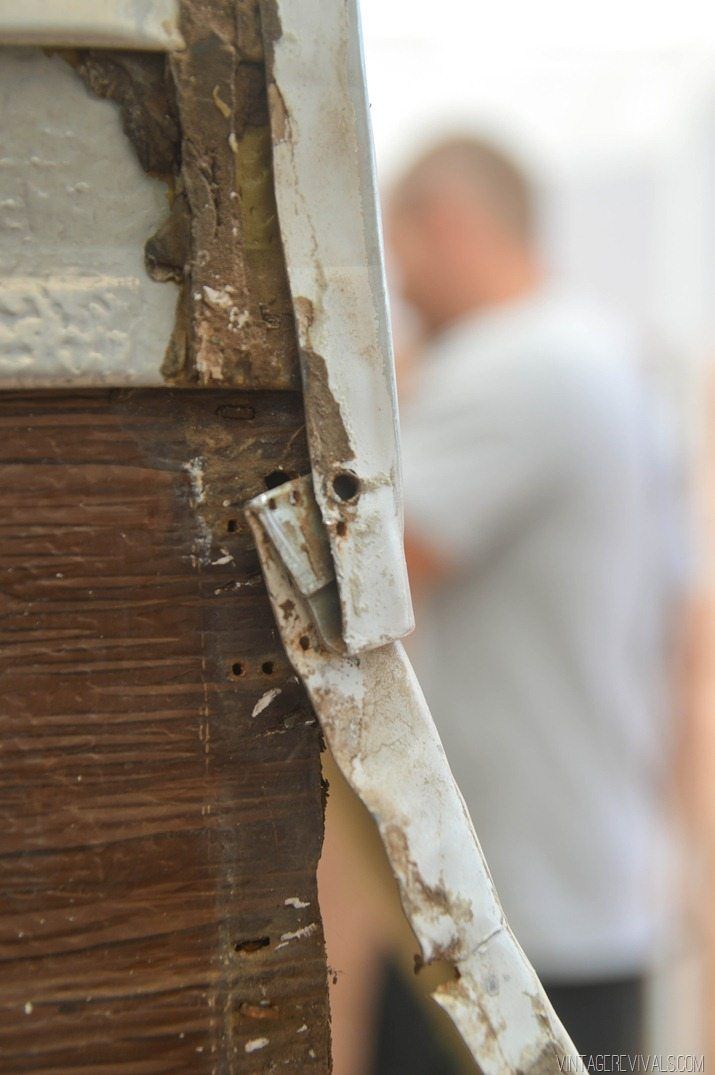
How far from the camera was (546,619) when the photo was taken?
3.82 feet

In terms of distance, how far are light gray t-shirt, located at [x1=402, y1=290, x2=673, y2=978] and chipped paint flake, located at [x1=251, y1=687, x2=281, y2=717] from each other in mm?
670

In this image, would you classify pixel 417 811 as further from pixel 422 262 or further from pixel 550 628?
pixel 422 262

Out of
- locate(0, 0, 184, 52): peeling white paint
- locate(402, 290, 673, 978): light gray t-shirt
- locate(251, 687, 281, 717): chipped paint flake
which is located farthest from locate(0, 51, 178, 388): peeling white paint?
locate(402, 290, 673, 978): light gray t-shirt

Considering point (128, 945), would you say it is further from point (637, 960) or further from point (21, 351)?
point (637, 960)

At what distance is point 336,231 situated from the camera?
457 millimetres

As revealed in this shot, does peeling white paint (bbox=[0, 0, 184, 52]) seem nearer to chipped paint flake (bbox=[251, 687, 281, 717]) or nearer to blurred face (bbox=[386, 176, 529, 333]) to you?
chipped paint flake (bbox=[251, 687, 281, 717])

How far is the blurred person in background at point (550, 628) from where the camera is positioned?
3.78 feet

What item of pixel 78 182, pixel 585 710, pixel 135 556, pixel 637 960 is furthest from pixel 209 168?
pixel 637 960

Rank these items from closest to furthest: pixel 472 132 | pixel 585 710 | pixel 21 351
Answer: pixel 21 351 → pixel 585 710 → pixel 472 132

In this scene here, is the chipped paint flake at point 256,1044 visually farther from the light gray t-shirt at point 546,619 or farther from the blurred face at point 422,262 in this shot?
the blurred face at point 422,262

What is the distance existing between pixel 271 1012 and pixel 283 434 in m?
0.27

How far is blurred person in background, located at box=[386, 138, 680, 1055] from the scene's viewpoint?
1.15 meters

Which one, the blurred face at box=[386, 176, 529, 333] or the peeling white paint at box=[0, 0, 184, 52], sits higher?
the peeling white paint at box=[0, 0, 184, 52]

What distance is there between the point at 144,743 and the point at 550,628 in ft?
2.47
